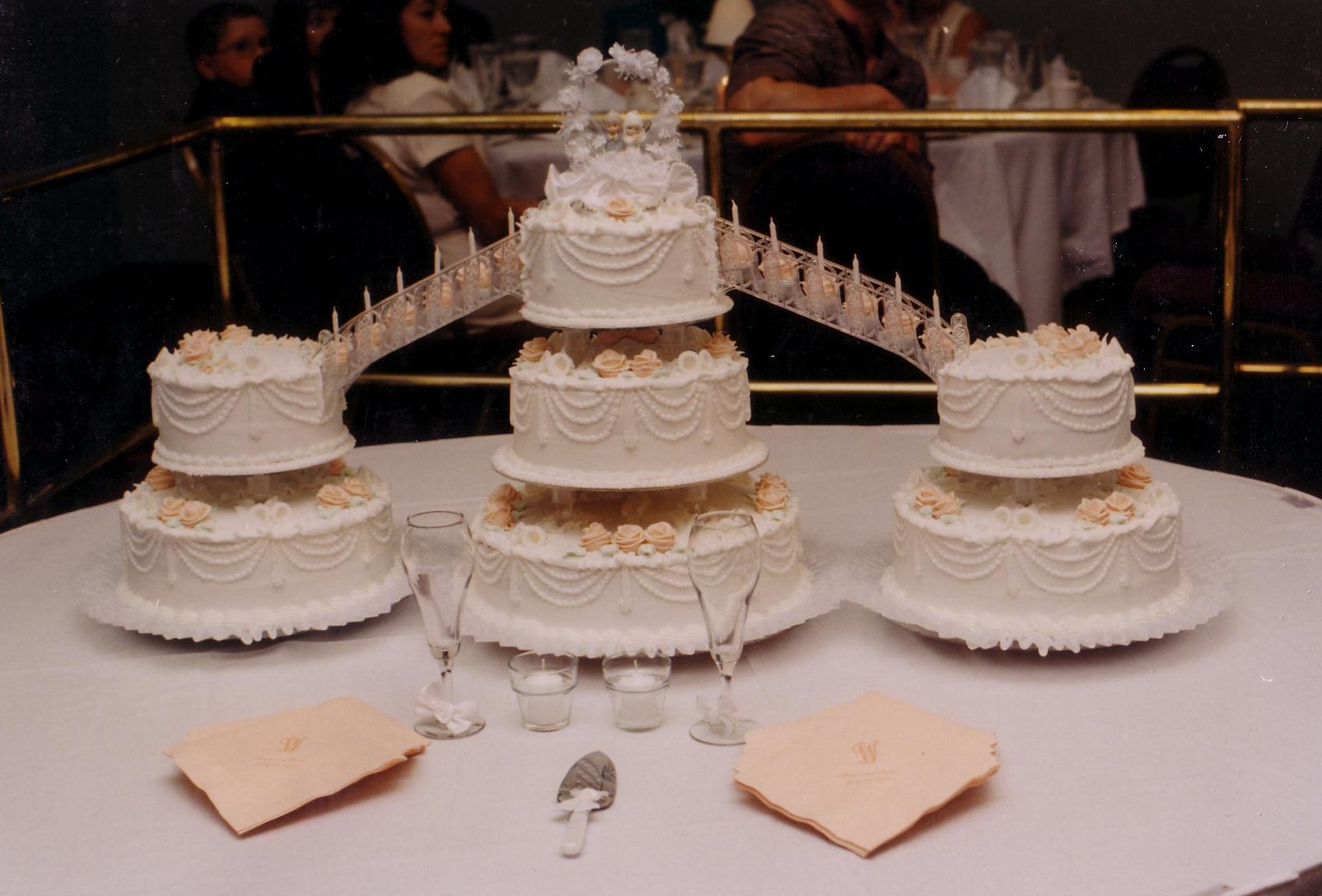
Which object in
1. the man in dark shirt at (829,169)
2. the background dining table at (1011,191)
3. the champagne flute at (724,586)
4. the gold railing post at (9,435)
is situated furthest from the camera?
the background dining table at (1011,191)

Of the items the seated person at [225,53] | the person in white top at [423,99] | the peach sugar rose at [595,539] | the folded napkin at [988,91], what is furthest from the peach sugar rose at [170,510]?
the folded napkin at [988,91]

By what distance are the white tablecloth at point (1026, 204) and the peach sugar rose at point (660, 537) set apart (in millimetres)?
3275


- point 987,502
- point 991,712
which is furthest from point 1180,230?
point 991,712

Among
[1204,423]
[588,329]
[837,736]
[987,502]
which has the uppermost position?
[588,329]

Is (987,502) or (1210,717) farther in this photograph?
(987,502)

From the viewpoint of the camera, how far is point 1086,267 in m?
6.57

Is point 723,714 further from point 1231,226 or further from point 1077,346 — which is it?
point 1231,226

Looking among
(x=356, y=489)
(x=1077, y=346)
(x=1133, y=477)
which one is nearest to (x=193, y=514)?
(x=356, y=489)

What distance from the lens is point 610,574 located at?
111 inches

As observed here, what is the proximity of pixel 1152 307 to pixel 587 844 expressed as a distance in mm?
4848

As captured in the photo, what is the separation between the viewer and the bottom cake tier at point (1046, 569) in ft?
9.21

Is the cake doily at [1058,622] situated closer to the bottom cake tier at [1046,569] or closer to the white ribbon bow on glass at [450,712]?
the bottom cake tier at [1046,569]

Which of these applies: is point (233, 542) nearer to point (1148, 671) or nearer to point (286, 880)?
point (286, 880)

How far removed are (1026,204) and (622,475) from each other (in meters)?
3.46
